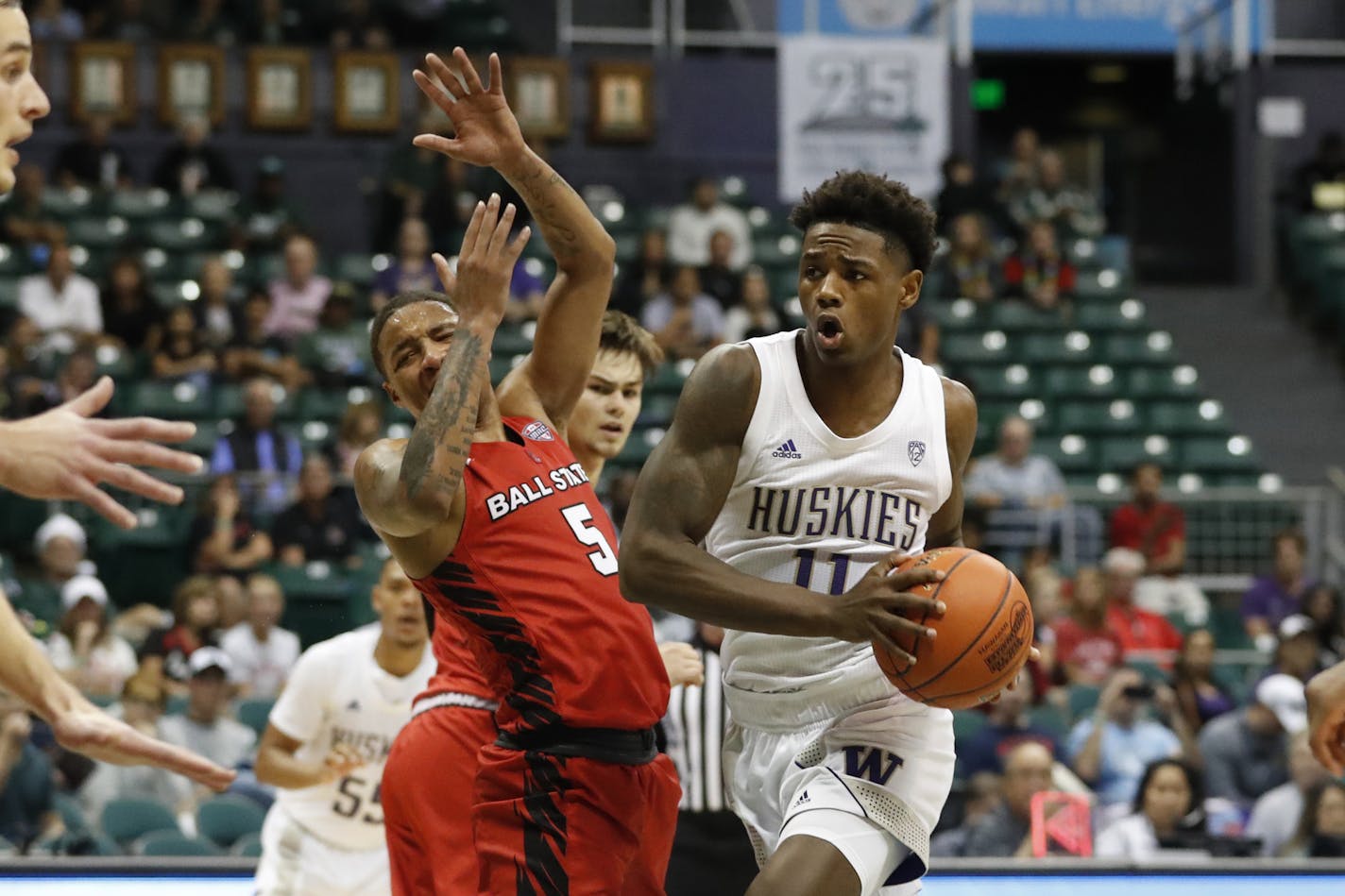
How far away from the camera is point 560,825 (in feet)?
13.2

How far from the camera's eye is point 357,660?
234 inches

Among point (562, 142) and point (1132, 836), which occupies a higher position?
point (562, 142)

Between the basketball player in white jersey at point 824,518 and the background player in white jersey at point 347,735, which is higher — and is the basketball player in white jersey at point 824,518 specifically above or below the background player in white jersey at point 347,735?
above

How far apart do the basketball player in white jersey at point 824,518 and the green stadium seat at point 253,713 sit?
5046mm

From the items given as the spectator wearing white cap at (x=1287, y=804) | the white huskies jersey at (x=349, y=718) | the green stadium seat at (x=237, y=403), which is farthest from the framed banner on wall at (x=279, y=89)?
the white huskies jersey at (x=349, y=718)

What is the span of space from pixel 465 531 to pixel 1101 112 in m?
18.6

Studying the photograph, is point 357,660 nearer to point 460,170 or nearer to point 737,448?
point 737,448

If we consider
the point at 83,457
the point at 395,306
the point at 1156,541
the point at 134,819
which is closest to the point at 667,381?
the point at 1156,541

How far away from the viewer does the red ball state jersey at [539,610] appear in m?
4.07

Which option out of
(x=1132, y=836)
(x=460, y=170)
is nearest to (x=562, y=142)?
(x=460, y=170)

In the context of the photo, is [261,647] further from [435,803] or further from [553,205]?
[553,205]

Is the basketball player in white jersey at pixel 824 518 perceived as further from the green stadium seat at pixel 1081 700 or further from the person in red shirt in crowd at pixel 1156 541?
the person in red shirt in crowd at pixel 1156 541

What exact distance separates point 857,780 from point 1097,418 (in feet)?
32.7

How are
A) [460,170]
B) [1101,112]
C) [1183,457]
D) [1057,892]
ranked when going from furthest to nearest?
1. [1101,112]
2. [460,170]
3. [1183,457]
4. [1057,892]
